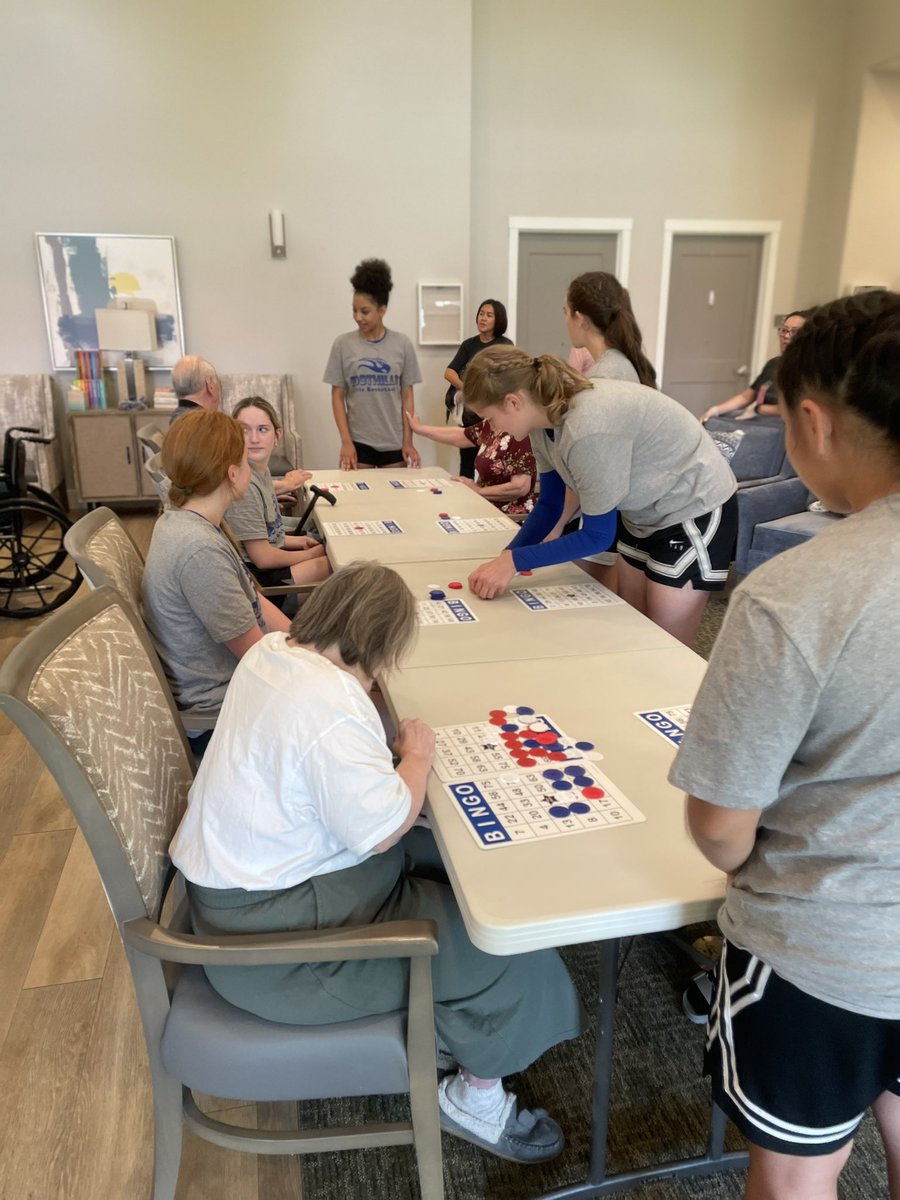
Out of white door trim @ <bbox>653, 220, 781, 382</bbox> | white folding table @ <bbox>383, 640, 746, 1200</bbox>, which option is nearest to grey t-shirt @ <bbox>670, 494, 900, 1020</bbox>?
white folding table @ <bbox>383, 640, 746, 1200</bbox>

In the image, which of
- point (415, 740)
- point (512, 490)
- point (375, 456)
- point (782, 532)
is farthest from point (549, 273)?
point (415, 740)

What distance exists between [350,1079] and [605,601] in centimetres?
123

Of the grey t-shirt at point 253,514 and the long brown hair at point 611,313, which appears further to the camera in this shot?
the grey t-shirt at point 253,514

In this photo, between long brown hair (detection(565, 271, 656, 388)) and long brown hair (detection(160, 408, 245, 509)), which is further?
long brown hair (detection(565, 271, 656, 388))

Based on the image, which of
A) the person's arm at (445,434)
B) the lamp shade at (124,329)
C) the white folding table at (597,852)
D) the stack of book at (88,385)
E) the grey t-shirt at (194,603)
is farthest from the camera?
the stack of book at (88,385)

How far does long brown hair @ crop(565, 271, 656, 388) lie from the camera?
7.76 feet

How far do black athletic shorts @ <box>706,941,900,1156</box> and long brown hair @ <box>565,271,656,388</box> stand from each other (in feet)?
5.97

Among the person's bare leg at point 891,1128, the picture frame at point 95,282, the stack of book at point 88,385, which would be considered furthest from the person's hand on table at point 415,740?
the picture frame at point 95,282

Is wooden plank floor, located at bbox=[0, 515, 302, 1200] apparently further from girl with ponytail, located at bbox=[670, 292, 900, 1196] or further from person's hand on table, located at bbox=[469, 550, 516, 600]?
person's hand on table, located at bbox=[469, 550, 516, 600]

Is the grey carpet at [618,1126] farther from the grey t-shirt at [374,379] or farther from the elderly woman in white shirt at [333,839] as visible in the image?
the grey t-shirt at [374,379]

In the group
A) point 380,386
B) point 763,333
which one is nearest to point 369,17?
point 380,386

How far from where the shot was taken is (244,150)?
5.69 metres

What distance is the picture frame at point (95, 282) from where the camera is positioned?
563cm

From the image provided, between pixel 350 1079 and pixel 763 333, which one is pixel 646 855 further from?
pixel 763 333
